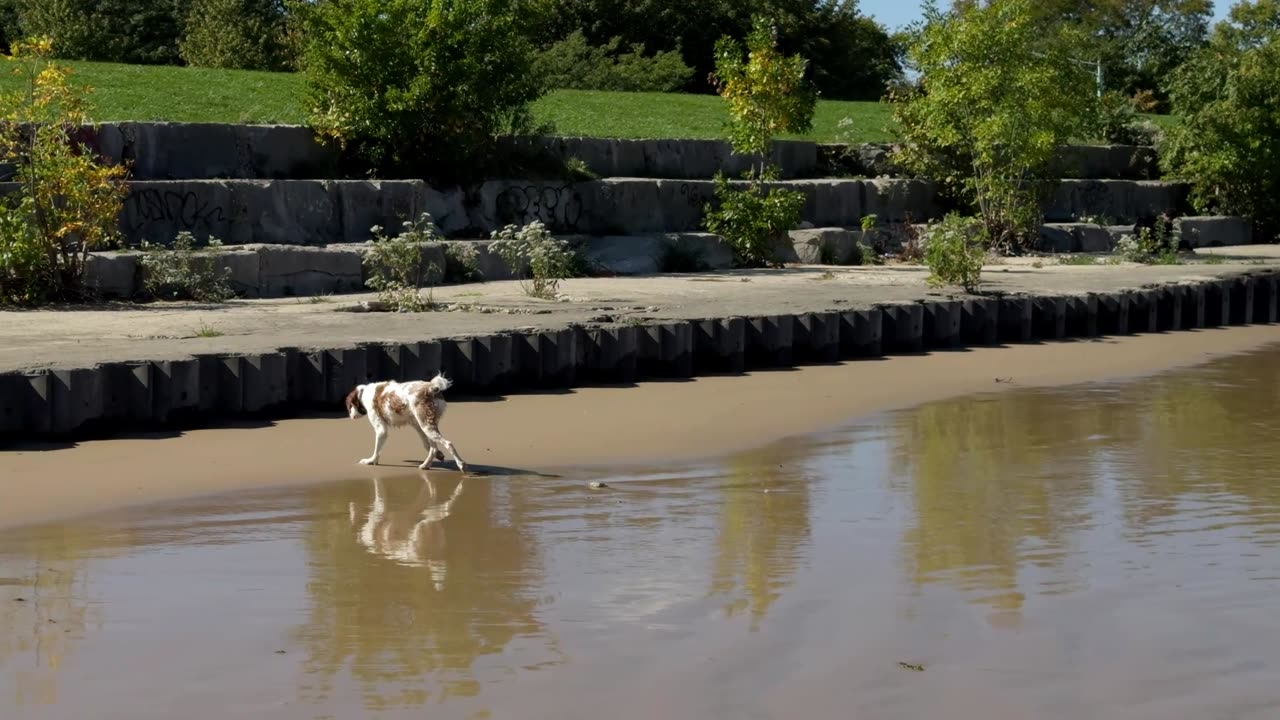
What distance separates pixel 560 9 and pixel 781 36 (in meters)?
7.34

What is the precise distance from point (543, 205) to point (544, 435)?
1284 centimetres

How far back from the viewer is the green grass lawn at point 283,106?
82.8 ft

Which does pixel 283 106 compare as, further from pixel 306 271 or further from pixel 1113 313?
pixel 1113 313

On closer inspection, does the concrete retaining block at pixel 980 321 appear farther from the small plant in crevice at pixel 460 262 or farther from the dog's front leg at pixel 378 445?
the dog's front leg at pixel 378 445

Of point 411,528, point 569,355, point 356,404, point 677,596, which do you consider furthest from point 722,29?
point 677,596

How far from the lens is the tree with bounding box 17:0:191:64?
4362 centimetres

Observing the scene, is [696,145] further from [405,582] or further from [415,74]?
[405,582]

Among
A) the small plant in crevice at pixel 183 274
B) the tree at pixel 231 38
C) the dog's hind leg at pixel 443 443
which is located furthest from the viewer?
the tree at pixel 231 38

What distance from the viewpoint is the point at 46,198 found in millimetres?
18016

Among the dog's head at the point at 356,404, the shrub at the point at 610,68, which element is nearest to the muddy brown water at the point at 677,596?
the dog's head at the point at 356,404

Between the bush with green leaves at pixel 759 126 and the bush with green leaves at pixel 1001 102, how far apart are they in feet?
11.3

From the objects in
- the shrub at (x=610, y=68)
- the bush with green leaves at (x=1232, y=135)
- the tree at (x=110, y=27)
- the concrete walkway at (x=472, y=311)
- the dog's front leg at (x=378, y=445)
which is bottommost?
the dog's front leg at (x=378, y=445)

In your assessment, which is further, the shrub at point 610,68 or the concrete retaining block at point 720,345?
the shrub at point 610,68

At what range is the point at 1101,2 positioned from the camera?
75750mm
